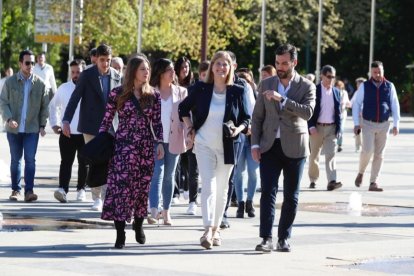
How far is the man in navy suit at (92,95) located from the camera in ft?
51.6

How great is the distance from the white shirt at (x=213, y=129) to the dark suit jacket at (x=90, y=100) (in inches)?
123

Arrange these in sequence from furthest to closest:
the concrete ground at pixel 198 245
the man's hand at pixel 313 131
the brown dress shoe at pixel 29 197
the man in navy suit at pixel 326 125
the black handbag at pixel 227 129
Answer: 1. the man's hand at pixel 313 131
2. the man in navy suit at pixel 326 125
3. the brown dress shoe at pixel 29 197
4. the black handbag at pixel 227 129
5. the concrete ground at pixel 198 245

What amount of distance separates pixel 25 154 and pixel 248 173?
9.46 feet

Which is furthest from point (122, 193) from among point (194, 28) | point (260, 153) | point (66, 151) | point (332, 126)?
point (194, 28)

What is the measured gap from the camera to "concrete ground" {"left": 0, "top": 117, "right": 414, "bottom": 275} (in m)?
11.0

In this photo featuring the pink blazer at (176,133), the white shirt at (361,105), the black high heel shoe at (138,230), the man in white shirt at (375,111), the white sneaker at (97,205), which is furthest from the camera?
the man in white shirt at (375,111)

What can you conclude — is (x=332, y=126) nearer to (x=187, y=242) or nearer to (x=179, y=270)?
(x=187, y=242)

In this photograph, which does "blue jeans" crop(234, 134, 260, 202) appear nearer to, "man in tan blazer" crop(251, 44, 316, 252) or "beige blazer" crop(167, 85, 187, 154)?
"beige blazer" crop(167, 85, 187, 154)

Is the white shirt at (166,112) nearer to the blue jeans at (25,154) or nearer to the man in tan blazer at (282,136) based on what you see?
the man in tan blazer at (282,136)

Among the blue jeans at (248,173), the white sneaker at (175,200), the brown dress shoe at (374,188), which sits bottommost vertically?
the brown dress shoe at (374,188)

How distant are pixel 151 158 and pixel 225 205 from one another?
934 millimetres

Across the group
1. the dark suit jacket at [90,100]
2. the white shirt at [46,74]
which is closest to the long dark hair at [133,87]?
the dark suit jacket at [90,100]

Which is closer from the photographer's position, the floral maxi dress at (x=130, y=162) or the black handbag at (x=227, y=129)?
the floral maxi dress at (x=130, y=162)

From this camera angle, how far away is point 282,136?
1241 centimetres
